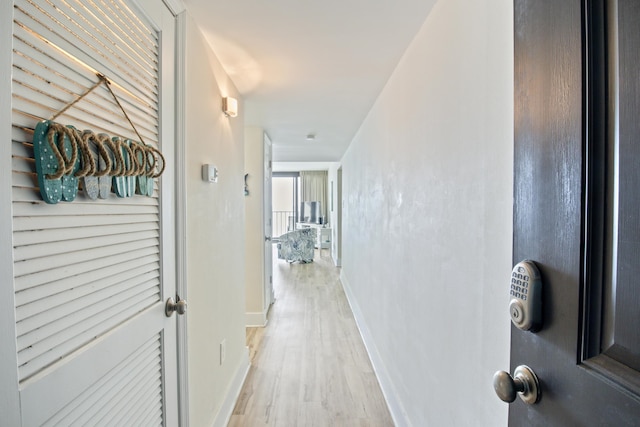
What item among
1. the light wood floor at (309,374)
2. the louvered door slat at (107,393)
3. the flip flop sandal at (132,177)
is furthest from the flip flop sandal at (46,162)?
the light wood floor at (309,374)

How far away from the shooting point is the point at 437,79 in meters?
Answer: 1.34

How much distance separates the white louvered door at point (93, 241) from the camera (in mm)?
619

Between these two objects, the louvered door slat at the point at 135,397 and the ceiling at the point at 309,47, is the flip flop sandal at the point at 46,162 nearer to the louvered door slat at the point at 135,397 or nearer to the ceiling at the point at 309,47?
the louvered door slat at the point at 135,397

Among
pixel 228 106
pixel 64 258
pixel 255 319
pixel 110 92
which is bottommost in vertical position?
pixel 255 319

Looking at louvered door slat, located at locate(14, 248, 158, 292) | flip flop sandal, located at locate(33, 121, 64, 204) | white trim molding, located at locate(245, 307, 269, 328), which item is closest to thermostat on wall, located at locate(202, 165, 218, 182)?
louvered door slat, located at locate(14, 248, 158, 292)

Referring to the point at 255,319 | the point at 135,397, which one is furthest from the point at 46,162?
the point at 255,319

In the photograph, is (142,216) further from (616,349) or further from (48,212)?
(616,349)

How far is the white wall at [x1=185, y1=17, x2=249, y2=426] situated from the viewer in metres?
1.48

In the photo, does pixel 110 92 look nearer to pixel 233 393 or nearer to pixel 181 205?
pixel 181 205

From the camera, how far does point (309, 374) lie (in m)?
2.55

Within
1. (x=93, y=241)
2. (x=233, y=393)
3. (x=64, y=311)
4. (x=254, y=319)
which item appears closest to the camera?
(x=64, y=311)

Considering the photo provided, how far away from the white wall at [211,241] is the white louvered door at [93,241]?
8.3 inches

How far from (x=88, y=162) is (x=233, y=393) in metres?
1.94

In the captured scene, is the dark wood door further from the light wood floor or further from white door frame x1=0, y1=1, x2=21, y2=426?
the light wood floor
